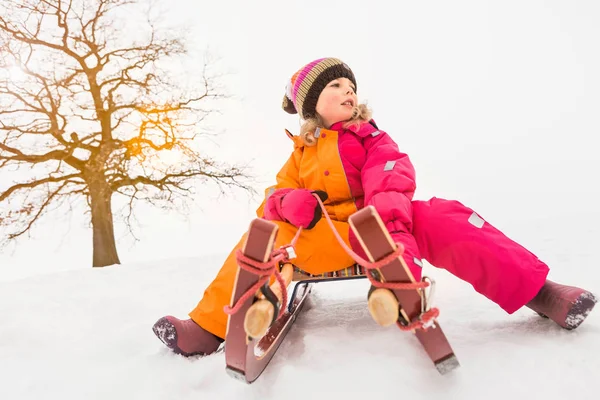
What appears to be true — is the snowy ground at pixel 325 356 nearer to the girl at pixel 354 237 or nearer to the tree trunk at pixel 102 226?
the girl at pixel 354 237

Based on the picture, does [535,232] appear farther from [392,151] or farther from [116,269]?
[116,269]

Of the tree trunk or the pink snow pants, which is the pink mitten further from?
the tree trunk

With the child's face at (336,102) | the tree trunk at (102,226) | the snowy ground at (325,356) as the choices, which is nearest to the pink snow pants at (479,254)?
the snowy ground at (325,356)

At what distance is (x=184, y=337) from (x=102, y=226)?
531 centimetres

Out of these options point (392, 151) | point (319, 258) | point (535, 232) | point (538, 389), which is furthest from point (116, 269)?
point (535, 232)

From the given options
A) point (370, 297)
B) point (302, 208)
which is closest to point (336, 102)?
point (302, 208)

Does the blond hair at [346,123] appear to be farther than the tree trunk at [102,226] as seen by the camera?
No

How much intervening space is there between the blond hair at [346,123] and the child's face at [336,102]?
4 centimetres

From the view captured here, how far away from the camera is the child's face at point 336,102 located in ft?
7.29

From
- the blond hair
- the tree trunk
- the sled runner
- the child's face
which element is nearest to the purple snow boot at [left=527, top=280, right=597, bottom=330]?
the sled runner

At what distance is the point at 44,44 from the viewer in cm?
672

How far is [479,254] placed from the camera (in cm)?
158

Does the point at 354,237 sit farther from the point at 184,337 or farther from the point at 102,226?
the point at 102,226

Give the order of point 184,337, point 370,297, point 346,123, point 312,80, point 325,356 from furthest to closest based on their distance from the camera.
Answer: point 312,80 < point 346,123 < point 184,337 < point 325,356 < point 370,297
